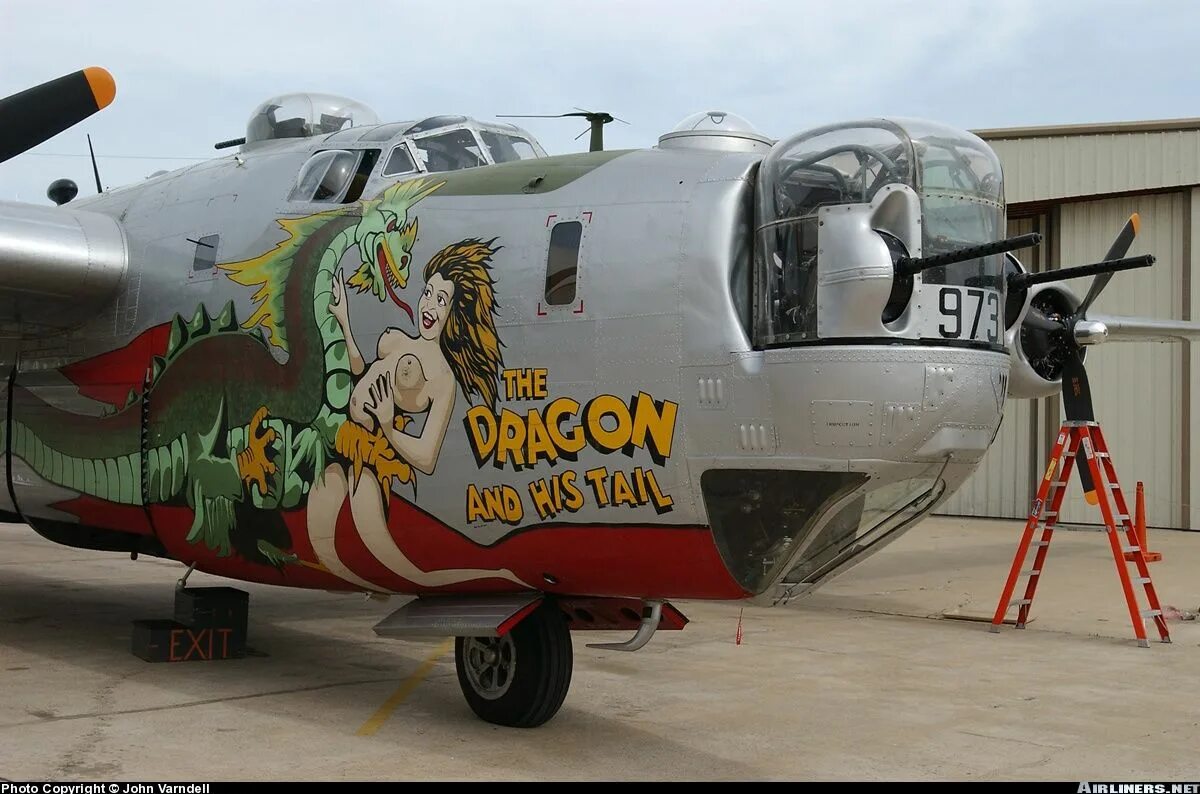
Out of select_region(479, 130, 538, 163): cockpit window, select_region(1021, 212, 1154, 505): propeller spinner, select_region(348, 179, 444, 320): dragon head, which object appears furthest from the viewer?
select_region(1021, 212, 1154, 505): propeller spinner

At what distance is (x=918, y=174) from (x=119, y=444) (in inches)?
271

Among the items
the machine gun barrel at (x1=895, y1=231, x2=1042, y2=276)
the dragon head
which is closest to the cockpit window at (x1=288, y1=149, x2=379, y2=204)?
the dragon head

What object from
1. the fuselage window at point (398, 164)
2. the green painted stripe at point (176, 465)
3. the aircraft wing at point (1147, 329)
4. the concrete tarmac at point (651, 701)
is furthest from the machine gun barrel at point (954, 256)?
the aircraft wing at point (1147, 329)

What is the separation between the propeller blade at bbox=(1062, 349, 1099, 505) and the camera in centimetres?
1262

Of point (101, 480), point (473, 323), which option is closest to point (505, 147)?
point (473, 323)

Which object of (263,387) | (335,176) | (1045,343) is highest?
(335,176)

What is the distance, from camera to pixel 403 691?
932 cm

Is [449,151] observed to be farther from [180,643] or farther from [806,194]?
[180,643]

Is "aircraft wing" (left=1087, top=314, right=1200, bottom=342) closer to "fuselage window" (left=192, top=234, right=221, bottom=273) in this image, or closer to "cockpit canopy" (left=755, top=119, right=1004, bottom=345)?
"cockpit canopy" (left=755, top=119, right=1004, bottom=345)

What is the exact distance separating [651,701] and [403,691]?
5.97 ft

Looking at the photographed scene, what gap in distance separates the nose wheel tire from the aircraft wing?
28.2 feet

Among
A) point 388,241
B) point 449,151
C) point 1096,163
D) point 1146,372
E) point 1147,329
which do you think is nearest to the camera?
point 388,241

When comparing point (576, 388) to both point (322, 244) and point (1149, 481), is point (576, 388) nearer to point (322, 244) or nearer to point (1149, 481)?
point (322, 244)

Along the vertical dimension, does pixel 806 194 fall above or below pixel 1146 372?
above
